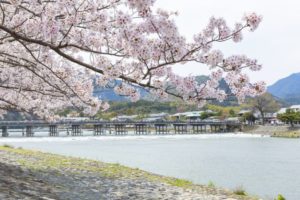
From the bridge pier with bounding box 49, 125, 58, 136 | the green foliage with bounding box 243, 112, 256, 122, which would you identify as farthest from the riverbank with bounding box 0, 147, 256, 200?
the green foliage with bounding box 243, 112, 256, 122

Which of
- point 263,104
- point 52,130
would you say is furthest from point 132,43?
point 263,104

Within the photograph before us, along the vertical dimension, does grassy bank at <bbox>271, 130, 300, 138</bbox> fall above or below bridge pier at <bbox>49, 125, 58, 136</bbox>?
below

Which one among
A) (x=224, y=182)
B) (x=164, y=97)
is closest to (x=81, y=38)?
(x=164, y=97)

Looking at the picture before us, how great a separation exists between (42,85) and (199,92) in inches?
237

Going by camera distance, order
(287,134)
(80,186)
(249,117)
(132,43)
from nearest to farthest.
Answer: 1. (132,43)
2. (80,186)
3. (287,134)
4. (249,117)

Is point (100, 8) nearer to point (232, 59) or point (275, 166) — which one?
point (232, 59)

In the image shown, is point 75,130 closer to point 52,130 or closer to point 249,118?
point 52,130

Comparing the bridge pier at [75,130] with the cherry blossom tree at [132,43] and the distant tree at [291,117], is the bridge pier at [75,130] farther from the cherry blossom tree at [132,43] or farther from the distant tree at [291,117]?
the cherry blossom tree at [132,43]

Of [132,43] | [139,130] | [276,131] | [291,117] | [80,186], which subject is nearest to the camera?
[132,43]

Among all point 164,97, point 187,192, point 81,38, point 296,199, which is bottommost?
point 296,199

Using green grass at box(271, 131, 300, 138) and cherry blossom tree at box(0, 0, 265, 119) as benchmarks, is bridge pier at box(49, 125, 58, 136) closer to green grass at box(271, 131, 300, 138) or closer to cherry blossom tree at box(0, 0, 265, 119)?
green grass at box(271, 131, 300, 138)

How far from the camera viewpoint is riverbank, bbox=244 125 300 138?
10054cm

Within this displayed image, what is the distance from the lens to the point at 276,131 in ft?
364

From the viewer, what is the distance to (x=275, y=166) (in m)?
36.8
